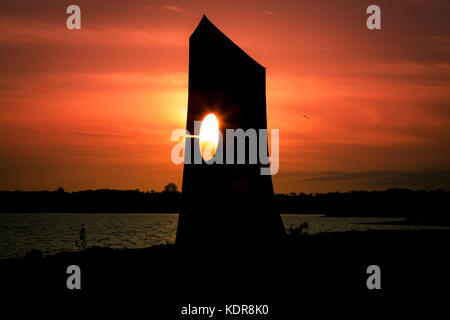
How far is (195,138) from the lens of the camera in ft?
41.8

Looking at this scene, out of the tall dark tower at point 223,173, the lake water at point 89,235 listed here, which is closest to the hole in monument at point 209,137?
the tall dark tower at point 223,173

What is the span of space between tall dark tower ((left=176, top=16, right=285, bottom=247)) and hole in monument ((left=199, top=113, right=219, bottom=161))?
14 cm

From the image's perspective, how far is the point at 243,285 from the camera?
41.4ft

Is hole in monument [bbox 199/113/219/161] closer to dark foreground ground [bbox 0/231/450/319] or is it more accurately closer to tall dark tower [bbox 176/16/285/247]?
tall dark tower [bbox 176/16/285/247]

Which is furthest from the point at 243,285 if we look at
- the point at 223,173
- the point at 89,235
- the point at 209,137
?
the point at 89,235

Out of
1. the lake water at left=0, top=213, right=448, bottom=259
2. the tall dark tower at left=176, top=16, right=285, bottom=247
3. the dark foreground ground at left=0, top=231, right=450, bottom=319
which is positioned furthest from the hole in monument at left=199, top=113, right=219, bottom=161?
the lake water at left=0, top=213, right=448, bottom=259

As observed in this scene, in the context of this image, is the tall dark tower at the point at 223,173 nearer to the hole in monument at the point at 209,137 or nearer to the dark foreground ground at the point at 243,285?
the hole in monument at the point at 209,137

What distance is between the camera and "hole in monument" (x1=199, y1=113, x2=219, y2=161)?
12633 mm

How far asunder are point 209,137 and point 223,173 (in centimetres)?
96

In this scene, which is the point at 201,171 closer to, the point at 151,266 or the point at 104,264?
the point at 151,266

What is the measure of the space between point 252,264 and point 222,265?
842 millimetres

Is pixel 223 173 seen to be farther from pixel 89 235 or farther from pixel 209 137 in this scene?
pixel 89 235

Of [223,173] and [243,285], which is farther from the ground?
[223,173]

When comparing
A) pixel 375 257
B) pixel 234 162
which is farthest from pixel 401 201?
pixel 234 162
